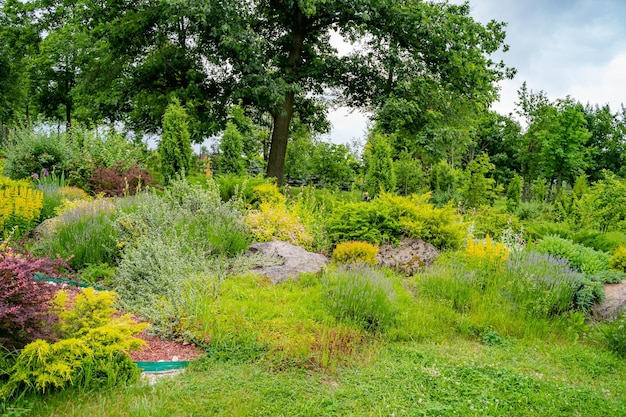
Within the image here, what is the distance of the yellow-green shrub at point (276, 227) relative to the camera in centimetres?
701

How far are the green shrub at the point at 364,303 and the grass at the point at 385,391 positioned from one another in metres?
0.45

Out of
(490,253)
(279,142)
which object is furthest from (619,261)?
(279,142)

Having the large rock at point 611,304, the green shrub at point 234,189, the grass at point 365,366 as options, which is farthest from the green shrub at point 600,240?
the green shrub at point 234,189

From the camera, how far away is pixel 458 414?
295 centimetres

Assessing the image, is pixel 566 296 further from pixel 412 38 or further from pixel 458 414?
pixel 412 38

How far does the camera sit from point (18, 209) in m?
6.40

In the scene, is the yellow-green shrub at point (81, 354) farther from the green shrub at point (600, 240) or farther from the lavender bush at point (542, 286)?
the green shrub at point (600, 240)

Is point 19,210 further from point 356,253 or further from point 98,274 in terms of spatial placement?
point 356,253

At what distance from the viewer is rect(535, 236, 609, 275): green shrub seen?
19.4ft

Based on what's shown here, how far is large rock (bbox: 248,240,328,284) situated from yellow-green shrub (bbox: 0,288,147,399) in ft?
7.47

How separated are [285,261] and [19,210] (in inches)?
156

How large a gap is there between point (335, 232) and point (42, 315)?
4965 millimetres

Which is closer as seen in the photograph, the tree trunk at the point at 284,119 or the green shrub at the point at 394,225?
the green shrub at the point at 394,225

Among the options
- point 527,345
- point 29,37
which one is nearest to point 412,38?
point 527,345
